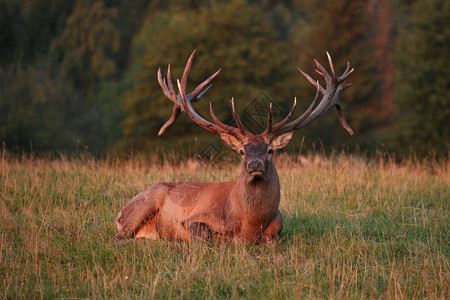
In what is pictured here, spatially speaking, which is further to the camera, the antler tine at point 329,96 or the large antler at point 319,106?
the antler tine at point 329,96

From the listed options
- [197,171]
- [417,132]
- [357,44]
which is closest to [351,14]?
[357,44]

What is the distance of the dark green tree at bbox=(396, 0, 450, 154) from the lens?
82.0ft

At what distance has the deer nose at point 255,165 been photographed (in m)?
5.80

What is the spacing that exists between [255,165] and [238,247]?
0.87 metres

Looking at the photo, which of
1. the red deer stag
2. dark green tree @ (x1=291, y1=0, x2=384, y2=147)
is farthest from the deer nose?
dark green tree @ (x1=291, y1=0, x2=384, y2=147)

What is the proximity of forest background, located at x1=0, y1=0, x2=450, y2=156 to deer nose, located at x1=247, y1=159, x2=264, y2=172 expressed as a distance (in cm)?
1475

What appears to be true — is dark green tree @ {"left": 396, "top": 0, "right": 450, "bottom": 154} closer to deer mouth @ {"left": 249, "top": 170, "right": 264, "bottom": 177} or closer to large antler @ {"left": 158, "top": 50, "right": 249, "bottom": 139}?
large antler @ {"left": 158, "top": 50, "right": 249, "bottom": 139}

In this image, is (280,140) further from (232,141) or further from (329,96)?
(329,96)

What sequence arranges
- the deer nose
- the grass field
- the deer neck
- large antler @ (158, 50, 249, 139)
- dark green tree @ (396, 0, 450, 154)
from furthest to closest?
dark green tree @ (396, 0, 450, 154)
large antler @ (158, 50, 249, 139)
the deer neck
the deer nose
the grass field

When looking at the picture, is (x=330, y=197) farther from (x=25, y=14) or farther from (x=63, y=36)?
(x=25, y=14)

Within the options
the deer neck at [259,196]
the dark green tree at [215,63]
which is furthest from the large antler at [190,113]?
the dark green tree at [215,63]

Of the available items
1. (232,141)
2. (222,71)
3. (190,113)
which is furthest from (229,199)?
Result: (222,71)

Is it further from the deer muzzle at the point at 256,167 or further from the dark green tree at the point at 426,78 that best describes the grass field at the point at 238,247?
the dark green tree at the point at 426,78

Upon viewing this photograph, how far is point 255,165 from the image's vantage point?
228 inches
